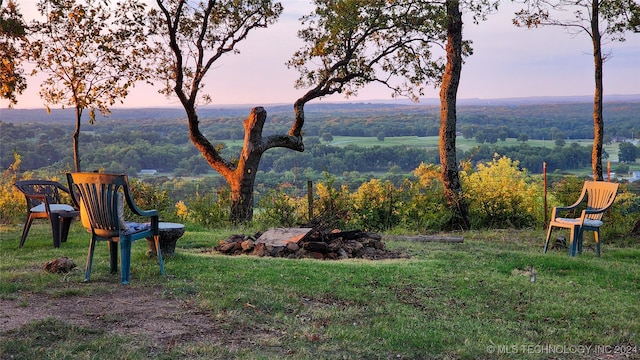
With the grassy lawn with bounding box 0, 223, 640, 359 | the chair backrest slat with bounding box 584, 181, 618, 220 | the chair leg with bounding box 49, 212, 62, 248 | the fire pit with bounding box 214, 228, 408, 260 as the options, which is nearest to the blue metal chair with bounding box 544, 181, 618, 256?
the chair backrest slat with bounding box 584, 181, 618, 220

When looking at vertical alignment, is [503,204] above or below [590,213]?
below

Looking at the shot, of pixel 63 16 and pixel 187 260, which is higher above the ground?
pixel 63 16

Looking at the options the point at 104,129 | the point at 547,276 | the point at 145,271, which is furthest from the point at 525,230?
the point at 104,129

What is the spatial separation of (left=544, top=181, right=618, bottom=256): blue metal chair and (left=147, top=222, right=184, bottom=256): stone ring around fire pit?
17.9 feet

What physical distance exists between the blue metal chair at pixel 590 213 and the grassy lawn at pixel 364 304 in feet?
1.29

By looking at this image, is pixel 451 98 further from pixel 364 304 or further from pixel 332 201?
pixel 364 304

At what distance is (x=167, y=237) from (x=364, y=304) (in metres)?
3.03

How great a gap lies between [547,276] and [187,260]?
4324 mm

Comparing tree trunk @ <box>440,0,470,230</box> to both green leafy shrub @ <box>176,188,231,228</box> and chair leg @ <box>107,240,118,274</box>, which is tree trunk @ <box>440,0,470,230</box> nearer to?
green leafy shrub @ <box>176,188,231,228</box>

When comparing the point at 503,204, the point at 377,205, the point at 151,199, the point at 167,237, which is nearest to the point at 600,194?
the point at 503,204

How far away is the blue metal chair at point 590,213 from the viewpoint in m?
9.21

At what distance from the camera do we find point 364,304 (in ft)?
19.5

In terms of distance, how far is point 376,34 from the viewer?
16031 mm

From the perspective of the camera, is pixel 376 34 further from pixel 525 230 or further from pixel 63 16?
pixel 63 16
